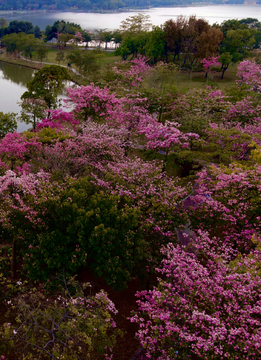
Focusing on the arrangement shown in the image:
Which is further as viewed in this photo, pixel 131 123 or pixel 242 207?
pixel 131 123

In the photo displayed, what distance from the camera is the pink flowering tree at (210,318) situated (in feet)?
22.1

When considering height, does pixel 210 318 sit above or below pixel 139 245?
above

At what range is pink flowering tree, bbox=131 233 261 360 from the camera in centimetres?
675

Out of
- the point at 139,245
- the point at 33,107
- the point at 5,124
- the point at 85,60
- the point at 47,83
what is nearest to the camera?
the point at 139,245

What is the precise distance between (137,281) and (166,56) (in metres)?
56.9

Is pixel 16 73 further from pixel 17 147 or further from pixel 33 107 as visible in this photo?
pixel 17 147

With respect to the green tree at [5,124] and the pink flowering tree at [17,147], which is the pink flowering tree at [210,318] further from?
the green tree at [5,124]

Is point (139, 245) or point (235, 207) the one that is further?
point (235, 207)

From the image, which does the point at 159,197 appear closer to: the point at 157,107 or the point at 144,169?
the point at 144,169

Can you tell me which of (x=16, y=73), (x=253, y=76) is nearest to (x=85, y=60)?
(x=16, y=73)

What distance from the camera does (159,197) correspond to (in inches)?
465

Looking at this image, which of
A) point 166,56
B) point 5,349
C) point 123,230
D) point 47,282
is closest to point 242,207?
point 123,230

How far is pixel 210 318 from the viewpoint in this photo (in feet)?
22.2

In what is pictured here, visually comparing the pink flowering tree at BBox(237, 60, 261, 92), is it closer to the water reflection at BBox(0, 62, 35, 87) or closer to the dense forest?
the dense forest
